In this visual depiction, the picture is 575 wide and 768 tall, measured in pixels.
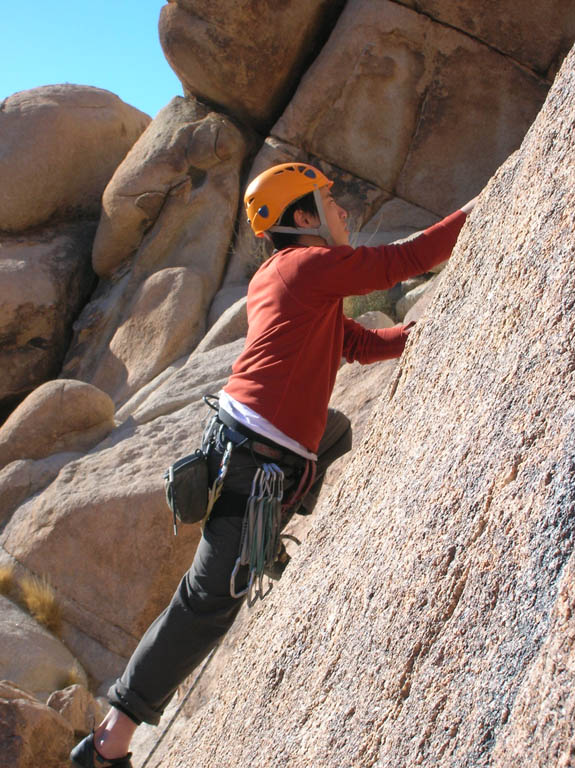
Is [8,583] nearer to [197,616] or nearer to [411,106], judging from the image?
[197,616]

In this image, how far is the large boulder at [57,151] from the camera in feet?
38.0

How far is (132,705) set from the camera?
9.66ft

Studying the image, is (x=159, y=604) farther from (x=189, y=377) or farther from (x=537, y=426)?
(x=537, y=426)

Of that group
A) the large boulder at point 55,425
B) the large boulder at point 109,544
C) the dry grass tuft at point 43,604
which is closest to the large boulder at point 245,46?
the large boulder at point 55,425

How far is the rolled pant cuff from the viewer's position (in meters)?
2.94

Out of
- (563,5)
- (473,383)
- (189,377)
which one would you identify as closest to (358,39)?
(563,5)

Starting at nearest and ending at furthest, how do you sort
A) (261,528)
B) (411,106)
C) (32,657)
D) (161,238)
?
(261,528)
(32,657)
(411,106)
(161,238)

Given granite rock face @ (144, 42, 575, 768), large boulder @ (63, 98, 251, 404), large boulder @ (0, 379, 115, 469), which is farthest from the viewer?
large boulder @ (63, 98, 251, 404)

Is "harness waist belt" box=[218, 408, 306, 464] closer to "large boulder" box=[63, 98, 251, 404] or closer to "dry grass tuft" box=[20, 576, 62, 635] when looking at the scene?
"dry grass tuft" box=[20, 576, 62, 635]

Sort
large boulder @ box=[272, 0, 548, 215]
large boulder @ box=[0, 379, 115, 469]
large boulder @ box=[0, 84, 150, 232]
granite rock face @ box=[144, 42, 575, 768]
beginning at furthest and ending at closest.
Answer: large boulder @ box=[0, 84, 150, 232]
large boulder @ box=[272, 0, 548, 215]
large boulder @ box=[0, 379, 115, 469]
granite rock face @ box=[144, 42, 575, 768]

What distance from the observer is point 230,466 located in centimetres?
300

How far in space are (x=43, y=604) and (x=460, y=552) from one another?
4772 mm

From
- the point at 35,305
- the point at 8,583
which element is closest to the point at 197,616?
the point at 8,583

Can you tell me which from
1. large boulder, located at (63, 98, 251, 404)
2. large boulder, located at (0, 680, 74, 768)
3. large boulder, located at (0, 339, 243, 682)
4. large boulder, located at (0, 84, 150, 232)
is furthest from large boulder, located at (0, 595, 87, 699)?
large boulder, located at (0, 84, 150, 232)
